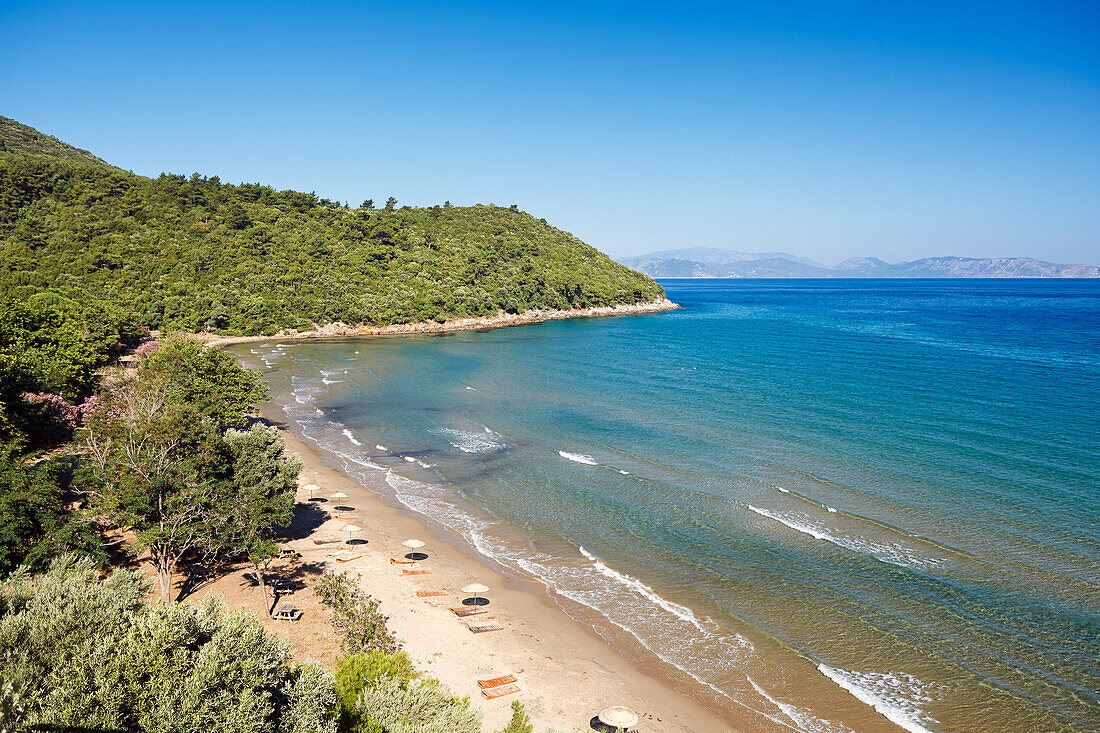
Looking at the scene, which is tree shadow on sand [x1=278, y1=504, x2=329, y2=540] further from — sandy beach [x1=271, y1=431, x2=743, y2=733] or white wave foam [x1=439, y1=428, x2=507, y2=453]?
white wave foam [x1=439, y1=428, x2=507, y2=453]

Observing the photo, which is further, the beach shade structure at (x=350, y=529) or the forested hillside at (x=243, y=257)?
the forested hillside at (x=243, y=257)

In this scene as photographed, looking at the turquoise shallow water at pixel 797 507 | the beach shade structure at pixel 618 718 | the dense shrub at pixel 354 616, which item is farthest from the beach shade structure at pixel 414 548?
the beach shade structure at pixel 618 718

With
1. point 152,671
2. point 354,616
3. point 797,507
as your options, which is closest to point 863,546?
point 797,507

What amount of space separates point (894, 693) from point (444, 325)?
11215 centimetres

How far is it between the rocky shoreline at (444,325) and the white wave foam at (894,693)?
81.9 m

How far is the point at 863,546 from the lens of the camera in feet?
88.8

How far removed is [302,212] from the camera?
14650 cm

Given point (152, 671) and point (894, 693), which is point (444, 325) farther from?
point (152, 671)

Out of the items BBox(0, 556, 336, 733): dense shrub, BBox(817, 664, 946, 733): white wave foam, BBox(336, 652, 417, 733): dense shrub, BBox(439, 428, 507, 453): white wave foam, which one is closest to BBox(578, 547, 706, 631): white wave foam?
BBox(817, 664, 946, 733): white wave foam

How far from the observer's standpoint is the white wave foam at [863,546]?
25.6 metres

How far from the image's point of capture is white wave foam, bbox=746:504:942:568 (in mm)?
25625

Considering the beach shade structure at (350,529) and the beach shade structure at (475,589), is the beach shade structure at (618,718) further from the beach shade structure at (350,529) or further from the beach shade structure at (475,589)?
the beach shade structure at (350,529)

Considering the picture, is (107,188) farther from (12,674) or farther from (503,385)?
(12,674)

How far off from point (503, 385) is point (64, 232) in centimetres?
9400
